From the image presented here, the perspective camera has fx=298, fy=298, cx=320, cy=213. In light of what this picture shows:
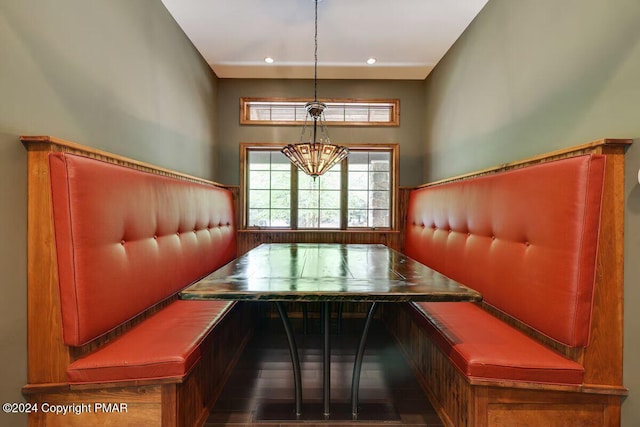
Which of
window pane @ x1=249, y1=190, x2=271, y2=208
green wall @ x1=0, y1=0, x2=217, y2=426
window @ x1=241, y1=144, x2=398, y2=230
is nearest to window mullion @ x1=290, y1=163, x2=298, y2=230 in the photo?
window @ x1=241, y1=144, x2=398, y2=230

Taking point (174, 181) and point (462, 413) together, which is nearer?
point (462, 413)

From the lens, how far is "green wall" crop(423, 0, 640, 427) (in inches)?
45.2

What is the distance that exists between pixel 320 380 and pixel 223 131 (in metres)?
2.66

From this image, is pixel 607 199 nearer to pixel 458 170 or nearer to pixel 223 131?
pixel 458 170

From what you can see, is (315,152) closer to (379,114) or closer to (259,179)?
(259,179)

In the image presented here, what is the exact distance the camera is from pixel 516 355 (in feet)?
4.00

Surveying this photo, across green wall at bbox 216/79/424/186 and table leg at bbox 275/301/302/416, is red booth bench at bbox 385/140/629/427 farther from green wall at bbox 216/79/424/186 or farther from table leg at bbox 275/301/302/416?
green wall at bbox 216/79/424/186

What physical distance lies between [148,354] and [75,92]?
4.03 feet

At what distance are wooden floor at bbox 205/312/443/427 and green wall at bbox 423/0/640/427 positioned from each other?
3.23ft

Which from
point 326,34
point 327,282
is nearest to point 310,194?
point 326,34

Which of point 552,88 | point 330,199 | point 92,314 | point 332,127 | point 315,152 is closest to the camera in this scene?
point 92,314

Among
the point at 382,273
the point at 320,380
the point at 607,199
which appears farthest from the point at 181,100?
the point at 607,199

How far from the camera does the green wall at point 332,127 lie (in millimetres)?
3275

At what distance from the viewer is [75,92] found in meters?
1.38
